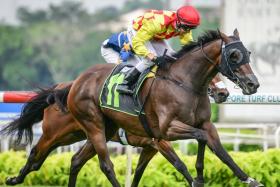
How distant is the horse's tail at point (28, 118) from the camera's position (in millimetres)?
9859

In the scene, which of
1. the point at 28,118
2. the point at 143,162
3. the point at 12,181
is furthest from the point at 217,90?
the point at 12,181

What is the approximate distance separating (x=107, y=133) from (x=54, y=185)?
141 centimetres

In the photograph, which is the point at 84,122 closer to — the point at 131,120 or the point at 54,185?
the point at 131,120

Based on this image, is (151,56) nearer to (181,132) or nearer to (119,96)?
(119,96)

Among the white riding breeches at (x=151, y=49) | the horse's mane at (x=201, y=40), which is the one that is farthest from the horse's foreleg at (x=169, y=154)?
the horse's mane at (x=201, y=40)

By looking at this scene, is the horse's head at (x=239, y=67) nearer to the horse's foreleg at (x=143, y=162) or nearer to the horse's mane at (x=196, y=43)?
the horse's mane at (x=196, y=43)

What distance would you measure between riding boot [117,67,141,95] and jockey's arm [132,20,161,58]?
0.23m

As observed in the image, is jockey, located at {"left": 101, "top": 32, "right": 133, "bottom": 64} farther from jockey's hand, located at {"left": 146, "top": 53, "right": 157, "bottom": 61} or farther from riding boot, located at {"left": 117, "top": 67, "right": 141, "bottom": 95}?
jockey's hand, located at {"left": 146, "top": 53, "right": 157, "bottom": 61}

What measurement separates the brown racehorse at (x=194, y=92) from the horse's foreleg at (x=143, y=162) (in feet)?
1.49

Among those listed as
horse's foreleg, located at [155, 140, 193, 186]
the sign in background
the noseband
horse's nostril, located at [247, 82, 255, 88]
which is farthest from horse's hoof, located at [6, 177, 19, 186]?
the sign in background

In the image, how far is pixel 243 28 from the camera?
16391 millimetres

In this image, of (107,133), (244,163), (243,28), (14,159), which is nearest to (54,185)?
(14,159)

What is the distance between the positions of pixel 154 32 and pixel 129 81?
19.9 inches

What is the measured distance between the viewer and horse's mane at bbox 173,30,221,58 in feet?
27.6
